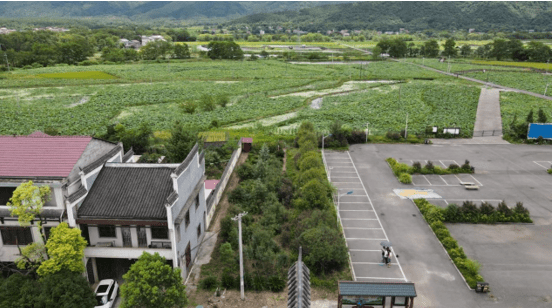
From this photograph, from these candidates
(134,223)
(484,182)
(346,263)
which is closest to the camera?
(134,223)

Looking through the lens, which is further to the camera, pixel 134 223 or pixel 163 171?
pixel 163 171

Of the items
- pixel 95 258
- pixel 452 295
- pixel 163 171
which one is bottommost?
pixel 452 295

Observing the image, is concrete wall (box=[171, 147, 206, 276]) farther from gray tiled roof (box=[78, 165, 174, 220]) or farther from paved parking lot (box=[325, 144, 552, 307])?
paved parking lot (box=[325, 144, 552, 307])

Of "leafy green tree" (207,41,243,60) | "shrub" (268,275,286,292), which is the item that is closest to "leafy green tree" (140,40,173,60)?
"leafy green tree" (207,41,243,60)

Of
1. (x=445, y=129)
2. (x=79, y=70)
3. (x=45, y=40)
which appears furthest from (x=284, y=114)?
(x=45, y=40)

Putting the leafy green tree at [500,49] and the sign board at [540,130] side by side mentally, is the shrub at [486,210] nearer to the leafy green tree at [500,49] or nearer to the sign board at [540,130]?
the sign board at [540,130]

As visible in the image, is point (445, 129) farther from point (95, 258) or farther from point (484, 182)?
point (95, 258)
